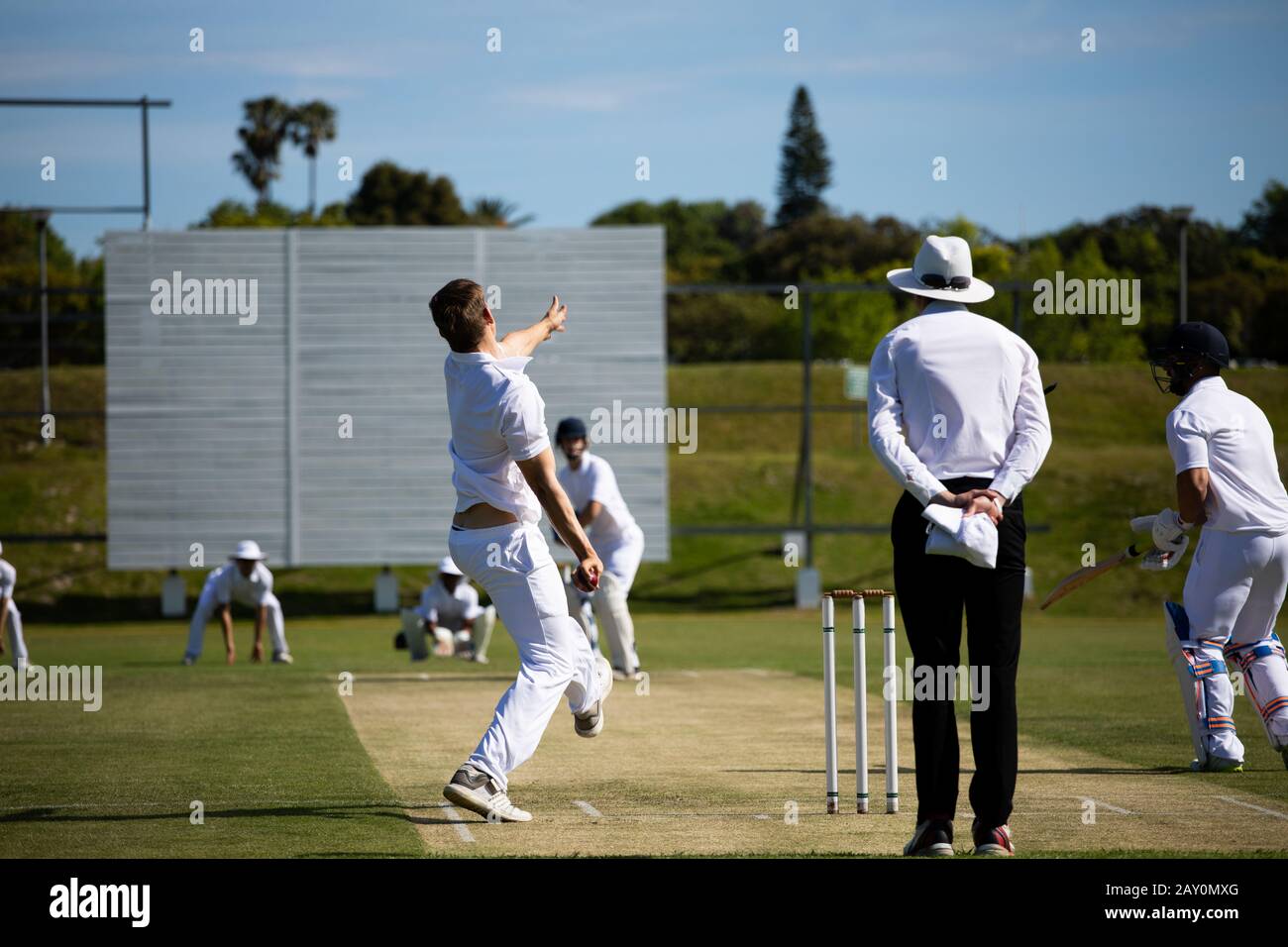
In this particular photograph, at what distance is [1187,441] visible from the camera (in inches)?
374

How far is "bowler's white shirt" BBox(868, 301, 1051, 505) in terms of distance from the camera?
6949 mm

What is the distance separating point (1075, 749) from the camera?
11094 millimetres

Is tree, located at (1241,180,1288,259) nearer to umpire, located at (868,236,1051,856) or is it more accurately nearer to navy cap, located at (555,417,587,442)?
navy cap, located at (555,417,587,442)

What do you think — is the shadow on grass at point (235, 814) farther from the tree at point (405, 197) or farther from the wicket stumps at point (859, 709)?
the tree at point (405, 197)

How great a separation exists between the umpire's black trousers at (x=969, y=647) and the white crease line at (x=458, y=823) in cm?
209

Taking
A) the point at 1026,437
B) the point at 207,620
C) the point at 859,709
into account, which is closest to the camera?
the point at 1026,437

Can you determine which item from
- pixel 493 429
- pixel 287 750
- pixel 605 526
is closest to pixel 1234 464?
pixel 493 429

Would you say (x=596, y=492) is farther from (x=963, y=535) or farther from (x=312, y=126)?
(x=312, y=126)

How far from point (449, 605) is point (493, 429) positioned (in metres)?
12.6

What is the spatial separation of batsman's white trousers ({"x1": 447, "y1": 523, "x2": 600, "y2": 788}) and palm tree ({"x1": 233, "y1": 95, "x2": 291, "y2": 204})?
7499cm

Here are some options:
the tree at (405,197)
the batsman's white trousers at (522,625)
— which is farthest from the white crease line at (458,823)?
the tree at (405,197)
